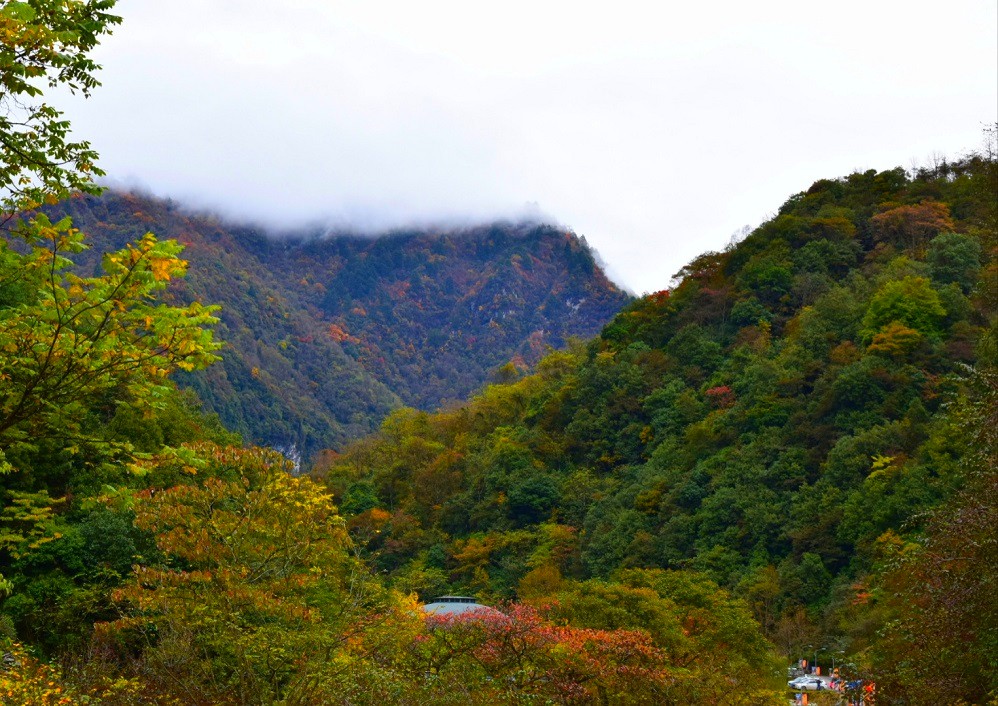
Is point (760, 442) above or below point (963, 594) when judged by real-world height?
above

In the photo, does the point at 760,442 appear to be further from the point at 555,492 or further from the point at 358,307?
the point at 358,307

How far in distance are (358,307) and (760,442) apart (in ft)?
303

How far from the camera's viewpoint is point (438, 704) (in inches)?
624

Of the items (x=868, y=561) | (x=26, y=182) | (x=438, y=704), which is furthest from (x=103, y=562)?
(x=868, y=561)

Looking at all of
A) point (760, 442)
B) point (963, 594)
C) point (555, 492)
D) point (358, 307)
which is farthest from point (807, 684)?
point (358, 307)

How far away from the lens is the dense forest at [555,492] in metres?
7.16

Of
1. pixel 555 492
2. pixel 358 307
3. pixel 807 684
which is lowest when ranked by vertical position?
pixel 807 684

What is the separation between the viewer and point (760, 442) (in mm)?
44500

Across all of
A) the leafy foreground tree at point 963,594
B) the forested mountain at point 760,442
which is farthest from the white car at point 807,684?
the leafy foreground tree at point 963,594

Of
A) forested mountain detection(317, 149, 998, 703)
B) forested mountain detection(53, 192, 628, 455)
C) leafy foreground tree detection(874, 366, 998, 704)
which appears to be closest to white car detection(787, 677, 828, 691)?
forested mountain detection(317, 149, 998, 703)

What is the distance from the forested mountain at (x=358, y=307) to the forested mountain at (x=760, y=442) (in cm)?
2658

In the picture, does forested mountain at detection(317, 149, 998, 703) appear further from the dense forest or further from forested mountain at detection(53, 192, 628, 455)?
forested mountain at detection(53, 192, 628, 455)

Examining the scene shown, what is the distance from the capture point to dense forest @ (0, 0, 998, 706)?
716cm

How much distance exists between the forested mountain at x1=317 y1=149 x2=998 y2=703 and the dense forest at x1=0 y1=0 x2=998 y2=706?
171 mm
